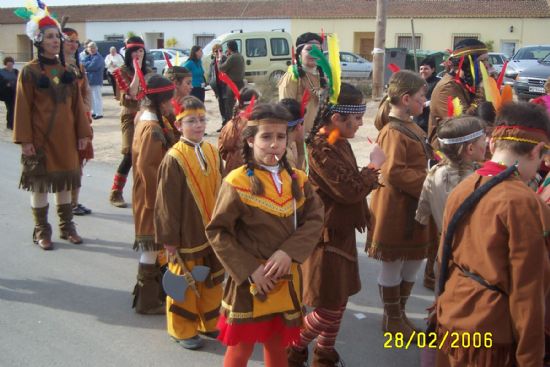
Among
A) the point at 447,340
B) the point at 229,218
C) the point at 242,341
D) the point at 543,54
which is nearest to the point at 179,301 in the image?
the point at 242,341

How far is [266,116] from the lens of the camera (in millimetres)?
2855

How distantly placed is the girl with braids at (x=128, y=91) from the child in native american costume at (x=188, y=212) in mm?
2823

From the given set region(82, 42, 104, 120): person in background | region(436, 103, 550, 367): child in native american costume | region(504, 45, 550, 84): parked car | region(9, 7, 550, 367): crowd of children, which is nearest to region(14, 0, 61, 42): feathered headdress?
region(9, 7, 550, 367): crowd of children

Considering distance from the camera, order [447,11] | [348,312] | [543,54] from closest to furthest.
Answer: [348,312] < [543,54] < [447,11]

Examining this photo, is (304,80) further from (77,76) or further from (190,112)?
(77,76)

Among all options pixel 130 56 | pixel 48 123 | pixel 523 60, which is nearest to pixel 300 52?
pixel 130 56

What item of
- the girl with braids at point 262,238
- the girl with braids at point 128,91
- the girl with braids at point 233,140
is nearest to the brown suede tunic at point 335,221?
the girl with braids at point 262,238

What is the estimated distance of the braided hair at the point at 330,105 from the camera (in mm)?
3375

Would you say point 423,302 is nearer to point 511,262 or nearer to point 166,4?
point 511,262

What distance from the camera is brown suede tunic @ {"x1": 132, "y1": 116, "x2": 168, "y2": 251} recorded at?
3975 millimetres

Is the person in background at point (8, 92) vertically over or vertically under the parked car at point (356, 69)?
Answer: under

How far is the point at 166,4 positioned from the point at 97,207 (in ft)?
143

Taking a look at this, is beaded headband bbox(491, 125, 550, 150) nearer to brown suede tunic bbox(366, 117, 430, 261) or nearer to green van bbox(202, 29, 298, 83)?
brown suede tunic bbox(366, 117, 430, 261)

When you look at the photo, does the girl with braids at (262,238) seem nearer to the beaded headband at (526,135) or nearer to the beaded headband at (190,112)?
the beaded headband at (190,112)
